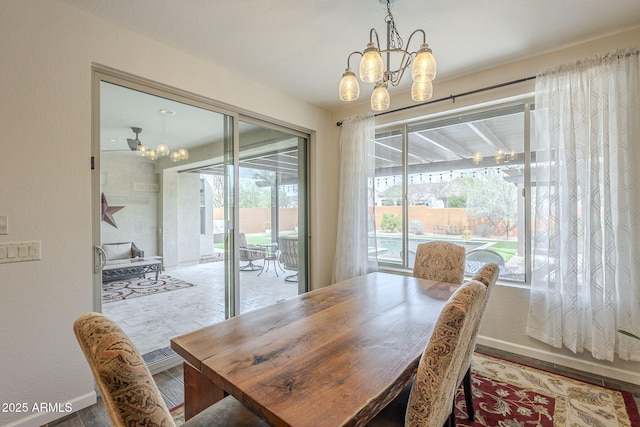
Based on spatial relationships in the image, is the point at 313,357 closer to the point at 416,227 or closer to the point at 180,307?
the point at 180,307

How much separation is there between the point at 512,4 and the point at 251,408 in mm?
2618

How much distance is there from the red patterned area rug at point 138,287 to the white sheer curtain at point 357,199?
5.89 feet

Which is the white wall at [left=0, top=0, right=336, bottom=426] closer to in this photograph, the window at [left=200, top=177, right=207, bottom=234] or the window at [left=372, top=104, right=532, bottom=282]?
the window at [left=200, top=177, right=207, bottom=234]

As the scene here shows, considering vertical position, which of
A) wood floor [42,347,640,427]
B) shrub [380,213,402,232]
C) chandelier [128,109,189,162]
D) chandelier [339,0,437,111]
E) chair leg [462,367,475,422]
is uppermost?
chandelier [339,0,437,111]

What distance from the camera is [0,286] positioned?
1.68 meters

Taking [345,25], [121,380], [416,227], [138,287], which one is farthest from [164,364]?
[345,25]

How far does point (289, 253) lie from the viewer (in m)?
3.70

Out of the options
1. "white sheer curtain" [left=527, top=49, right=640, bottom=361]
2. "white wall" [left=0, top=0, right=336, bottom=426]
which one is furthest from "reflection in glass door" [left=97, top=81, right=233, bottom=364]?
"white sheer curtain" [left=527, top=49, right=640, bottom=361]

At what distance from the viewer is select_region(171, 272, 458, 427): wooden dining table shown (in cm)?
88

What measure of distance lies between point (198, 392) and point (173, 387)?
101 centimetres

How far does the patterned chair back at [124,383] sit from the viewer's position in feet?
2.02

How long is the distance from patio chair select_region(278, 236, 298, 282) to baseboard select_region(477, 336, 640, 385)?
2.16 m

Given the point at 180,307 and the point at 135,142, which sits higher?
the point at 135,142

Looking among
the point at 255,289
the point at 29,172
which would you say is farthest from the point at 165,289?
the point at 29,172
